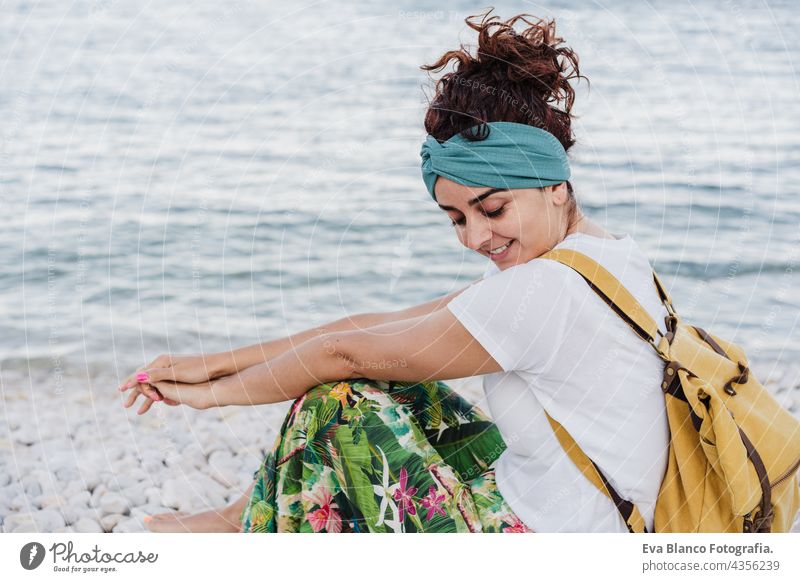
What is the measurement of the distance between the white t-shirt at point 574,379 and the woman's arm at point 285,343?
1.20 ft

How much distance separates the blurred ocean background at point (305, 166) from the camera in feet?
19.5

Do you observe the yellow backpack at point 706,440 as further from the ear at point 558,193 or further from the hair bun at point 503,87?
the hair bun at point 503,87

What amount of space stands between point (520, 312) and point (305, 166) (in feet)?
22.1

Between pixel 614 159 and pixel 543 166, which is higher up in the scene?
pixel 543 166


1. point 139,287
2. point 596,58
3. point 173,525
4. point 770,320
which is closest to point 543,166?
point 173,525

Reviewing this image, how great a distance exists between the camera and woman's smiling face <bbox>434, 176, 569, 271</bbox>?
2039mm

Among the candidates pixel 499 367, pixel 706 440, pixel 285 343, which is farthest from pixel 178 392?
Answer: pixel 706 440

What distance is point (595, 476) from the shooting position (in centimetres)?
199

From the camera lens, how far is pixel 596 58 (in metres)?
9.39

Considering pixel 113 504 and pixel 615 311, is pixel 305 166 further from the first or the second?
pixel 615 311

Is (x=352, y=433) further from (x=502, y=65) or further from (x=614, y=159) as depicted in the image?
(x=614, y=159)

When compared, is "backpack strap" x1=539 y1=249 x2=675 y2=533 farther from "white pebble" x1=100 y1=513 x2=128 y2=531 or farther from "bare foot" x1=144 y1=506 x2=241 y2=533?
"white pebble" x1=100 y1=513 x2=128 y2=531

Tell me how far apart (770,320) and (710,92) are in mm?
4325
